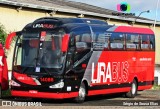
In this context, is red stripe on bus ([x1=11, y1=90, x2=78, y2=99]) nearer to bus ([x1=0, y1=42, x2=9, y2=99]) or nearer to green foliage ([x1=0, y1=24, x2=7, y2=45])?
bus ([x1=0, y1=42, x2=9, y2=99])

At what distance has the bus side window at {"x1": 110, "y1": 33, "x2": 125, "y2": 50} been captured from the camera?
20.5 meters

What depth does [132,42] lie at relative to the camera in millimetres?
22172

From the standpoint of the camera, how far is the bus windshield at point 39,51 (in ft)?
57.2

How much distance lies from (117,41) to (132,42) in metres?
1.50

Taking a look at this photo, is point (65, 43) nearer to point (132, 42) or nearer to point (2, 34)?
point (132, 42)

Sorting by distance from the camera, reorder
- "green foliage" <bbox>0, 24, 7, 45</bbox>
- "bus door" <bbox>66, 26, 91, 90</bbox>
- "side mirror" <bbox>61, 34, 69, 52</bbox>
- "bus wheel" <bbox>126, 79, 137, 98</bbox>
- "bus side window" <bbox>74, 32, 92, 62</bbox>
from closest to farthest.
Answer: "side mirror" <bbox>61, 34, 69, 52</bbox> → "bus door" <bbox>66, 26, 91, 90</bbox> → "bus side window" <bbox>74, 32, 92, 62</bbox> → "bus wheel" <bbox>126, 79, 137, 98</bbox> → "green foliage" <bbox>0, 24, 7, 45</bbox>

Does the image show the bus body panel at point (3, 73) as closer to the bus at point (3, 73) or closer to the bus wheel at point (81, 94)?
the bus at point (3, 73)

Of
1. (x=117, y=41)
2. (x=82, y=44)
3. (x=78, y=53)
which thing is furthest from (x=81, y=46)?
(x=117, y=41)

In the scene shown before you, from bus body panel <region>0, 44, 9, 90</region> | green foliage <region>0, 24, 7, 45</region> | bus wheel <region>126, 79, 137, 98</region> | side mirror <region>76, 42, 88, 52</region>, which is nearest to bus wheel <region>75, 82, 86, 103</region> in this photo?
side mirror <region>76, 42, 88, 52</region>

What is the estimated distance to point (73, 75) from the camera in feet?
58.3

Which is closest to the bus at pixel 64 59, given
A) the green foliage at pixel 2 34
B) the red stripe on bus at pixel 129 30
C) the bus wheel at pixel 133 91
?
the red stripe on bus at pixel 129 30

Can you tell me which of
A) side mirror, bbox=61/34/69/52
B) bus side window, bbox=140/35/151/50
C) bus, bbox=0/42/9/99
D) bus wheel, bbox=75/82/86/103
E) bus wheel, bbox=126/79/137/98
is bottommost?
bus wheel, bbox=126/79/137/98

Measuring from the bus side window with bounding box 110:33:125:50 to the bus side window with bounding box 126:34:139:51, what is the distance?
18.6 inches

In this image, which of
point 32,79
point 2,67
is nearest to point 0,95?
point 2,67
